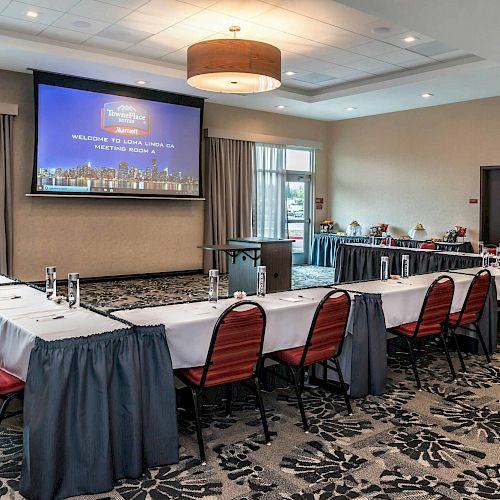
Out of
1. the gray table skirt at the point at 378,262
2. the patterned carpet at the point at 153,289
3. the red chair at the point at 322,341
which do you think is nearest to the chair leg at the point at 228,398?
the red chair at the point at 322,341

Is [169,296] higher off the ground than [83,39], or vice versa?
[83,39]

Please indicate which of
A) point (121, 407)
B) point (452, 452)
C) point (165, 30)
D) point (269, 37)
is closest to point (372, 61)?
point (269, 37)

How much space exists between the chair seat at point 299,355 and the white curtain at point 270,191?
8271mm

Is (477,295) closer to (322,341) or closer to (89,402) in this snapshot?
(322,341)

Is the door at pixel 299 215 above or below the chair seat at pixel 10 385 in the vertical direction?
above

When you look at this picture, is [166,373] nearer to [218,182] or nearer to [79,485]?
[79,485]

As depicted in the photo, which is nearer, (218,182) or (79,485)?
(79,485)

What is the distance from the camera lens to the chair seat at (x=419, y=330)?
4.45 metres

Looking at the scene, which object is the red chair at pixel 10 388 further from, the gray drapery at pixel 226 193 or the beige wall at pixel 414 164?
the beige wall at pixel 414 164

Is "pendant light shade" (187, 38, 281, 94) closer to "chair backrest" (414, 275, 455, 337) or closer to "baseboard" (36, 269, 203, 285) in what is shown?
"chair backrest" (414, 275, 455, 337)

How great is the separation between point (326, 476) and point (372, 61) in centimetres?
711

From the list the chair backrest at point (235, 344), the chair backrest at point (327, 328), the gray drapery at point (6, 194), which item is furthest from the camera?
the gray drapery at point (6, 194)

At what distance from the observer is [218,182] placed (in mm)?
11117

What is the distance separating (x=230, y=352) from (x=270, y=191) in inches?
366
